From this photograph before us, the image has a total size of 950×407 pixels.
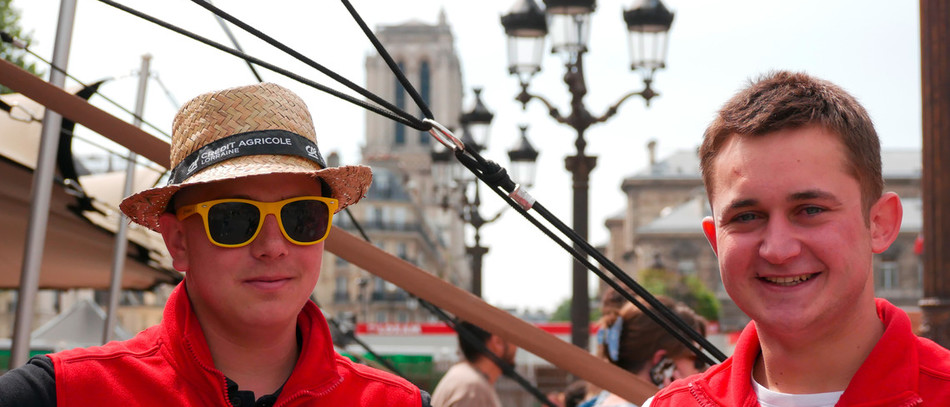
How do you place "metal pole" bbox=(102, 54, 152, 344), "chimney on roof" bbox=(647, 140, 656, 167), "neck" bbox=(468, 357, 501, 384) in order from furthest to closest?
"chimney on roof" bbox=(647, 140, 656, 167) → "metal pole" bbox=(102, 54, 152, 344) → "neck" bbox=(468, 357, 501, 384)

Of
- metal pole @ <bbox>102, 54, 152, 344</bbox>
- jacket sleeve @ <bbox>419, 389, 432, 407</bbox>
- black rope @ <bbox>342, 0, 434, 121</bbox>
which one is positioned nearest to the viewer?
jacket sleeve @ <bbox>419, 389, 432, 407</bbox>

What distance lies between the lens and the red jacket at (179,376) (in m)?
1.87

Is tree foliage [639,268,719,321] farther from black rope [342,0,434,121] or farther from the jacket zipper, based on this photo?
the jacket zipper

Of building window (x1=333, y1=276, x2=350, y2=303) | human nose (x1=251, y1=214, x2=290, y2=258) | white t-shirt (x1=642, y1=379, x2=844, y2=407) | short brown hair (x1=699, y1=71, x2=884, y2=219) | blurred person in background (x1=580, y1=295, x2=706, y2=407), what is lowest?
building window (x1=333, y1=276, x2=350, y2=303)

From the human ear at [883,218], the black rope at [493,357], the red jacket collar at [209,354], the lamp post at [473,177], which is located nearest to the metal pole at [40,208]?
the black rope at [493,357]

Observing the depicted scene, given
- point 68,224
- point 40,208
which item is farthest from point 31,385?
point 68,224

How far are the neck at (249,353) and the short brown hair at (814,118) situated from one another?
94 centimetres

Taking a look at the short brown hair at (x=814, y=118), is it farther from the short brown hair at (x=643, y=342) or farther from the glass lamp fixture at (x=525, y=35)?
the glass lamp fixture at (x=525, y=35)

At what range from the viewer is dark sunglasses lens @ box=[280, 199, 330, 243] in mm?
1953

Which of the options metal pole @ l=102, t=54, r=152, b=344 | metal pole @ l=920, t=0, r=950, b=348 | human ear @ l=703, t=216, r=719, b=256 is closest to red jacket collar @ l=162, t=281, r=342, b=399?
human ear @ l=703, t=216, r=719, b=256

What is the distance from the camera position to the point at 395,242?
292 ft

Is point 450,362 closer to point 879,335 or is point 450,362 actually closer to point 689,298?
point 879,335

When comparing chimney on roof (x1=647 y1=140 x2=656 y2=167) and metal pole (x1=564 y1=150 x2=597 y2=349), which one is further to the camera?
chimney on roof (x1=647 y1=140 x2=656 y2=167)

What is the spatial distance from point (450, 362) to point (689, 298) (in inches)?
1733
